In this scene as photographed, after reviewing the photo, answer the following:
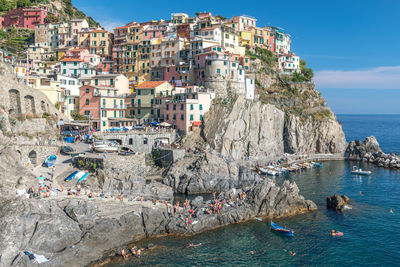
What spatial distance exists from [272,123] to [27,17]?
77981 millimetres

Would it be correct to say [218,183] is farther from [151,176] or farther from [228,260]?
[228,260]

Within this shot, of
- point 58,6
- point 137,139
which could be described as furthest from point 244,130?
point 58,6

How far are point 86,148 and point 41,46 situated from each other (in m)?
53.0

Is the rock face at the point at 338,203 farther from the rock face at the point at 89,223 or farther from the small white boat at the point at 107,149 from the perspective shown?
the small white boat at the point at 107,149

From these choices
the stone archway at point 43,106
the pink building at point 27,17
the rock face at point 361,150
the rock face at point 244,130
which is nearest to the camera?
the stone archway at point 43,106

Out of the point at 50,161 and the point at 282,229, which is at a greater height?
the point at 50,161

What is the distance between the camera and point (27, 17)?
10350 cm

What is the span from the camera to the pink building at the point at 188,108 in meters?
65.1

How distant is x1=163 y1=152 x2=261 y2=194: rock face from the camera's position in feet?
167

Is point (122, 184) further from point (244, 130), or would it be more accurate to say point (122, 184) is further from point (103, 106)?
point (244, 130)

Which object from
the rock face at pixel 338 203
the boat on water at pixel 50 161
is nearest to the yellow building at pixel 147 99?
the boat on water at pixel 50 161

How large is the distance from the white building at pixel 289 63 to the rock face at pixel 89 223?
5642 centimetres

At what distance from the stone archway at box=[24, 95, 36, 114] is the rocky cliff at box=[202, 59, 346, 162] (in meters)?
28.4

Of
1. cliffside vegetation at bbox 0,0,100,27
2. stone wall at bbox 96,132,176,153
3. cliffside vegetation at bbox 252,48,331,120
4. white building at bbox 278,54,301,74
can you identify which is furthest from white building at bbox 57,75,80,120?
white building at bbox 278,54,301,74
